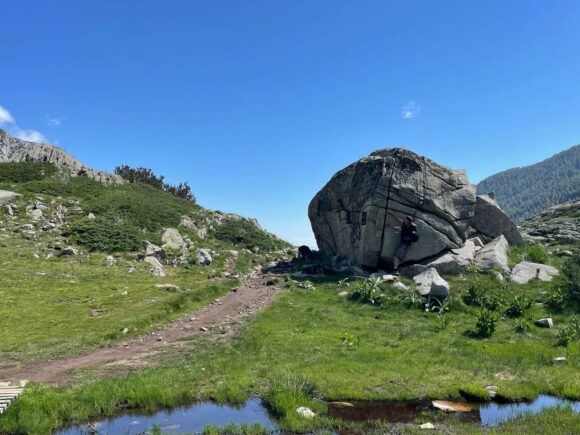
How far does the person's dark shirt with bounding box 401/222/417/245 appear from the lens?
122ft

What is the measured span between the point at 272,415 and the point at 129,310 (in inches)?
693

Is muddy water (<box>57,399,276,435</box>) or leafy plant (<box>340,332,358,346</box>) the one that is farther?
leafy plant (<box>340,332,358,346</box>)

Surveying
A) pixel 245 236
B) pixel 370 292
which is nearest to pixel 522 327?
pixel 370 292

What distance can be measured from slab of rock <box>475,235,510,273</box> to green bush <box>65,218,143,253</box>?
36204 millimetres

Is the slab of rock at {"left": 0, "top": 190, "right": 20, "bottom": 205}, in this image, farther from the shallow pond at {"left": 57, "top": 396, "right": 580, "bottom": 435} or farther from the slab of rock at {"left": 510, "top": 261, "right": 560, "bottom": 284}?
the slab of rock at {"left": 510, "top": 261, "right": 560, "bottom": 284}

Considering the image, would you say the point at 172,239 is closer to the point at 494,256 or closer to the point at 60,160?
the point at 60,160

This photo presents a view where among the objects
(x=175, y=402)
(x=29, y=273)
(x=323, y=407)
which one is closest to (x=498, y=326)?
(x=323, y=407)

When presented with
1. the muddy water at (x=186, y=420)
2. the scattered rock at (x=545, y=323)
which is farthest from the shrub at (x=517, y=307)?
the muddy water at (x=186, y=420)

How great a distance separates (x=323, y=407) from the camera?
1343 centimetres

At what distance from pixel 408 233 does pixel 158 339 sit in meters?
23.9

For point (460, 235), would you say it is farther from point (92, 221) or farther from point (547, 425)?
point (92, 221)

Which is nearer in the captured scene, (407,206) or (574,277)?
(574,277)

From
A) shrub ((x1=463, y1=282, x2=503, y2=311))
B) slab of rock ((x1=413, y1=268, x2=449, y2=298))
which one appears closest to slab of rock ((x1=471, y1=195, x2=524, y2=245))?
slab of rock ((x1=413, y1=268, x2=449, y2=298))

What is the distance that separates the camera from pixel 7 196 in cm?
5206
